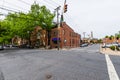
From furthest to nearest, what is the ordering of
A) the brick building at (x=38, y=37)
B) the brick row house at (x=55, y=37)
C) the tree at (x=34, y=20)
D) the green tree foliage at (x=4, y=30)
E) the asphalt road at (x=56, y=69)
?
the brick building at (x=38, y=37) < the green tree foliage at (x=4, y=30) < the brick row house at (x=55, y=37) < the tree at (x=34, y=20) < the asphalt road at (x=56, y=69)

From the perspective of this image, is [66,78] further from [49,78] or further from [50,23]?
[50,23]

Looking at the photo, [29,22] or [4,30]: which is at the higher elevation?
[29,22]

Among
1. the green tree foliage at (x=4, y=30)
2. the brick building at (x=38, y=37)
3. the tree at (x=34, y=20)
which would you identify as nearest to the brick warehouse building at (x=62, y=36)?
the tree at (x=34, y=20)

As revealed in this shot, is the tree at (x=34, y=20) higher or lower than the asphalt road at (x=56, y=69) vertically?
higher

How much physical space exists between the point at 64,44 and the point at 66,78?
173 feet

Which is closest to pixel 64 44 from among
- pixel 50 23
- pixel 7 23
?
pixel 50 23

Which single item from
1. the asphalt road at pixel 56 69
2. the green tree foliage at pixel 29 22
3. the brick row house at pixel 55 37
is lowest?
the asphalt road at pixel 56 69

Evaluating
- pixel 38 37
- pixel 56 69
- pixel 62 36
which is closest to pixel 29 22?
pixel 38 37

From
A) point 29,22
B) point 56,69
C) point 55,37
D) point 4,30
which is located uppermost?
point 29,22

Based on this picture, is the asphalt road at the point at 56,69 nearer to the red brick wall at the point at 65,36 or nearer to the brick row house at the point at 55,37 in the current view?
the brick row house at the point at 55,37

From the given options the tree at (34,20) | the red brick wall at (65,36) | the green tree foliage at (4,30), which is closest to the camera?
the tree at (34,20)

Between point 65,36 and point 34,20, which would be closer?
point 34,20

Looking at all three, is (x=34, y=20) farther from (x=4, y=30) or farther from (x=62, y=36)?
(x=4, y=30)

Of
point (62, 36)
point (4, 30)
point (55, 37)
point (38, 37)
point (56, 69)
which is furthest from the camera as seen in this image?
point (38, 37)
